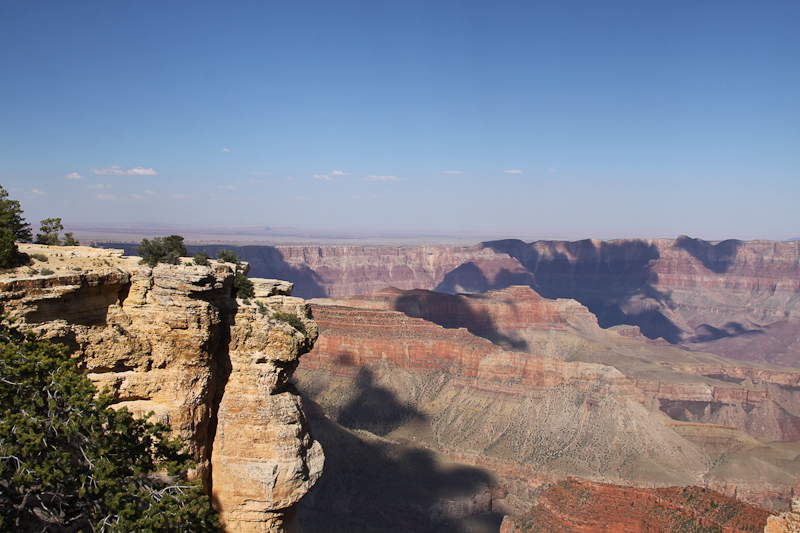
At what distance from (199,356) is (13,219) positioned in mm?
9089

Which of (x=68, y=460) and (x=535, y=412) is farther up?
(x=68, y=460)

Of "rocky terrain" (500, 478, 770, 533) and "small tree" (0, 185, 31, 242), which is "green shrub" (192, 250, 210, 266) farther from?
"rocky terrain" (500, 478, 770, 533)

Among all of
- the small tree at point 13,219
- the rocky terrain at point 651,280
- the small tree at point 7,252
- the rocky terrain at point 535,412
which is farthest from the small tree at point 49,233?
the rocky terrain at point 651,280

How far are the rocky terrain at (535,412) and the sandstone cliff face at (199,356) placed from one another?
3098cm

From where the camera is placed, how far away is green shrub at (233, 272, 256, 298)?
1739 cm

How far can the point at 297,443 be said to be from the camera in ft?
53.2

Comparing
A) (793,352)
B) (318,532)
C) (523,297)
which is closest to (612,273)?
(793,352)

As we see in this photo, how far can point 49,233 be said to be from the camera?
22703mm

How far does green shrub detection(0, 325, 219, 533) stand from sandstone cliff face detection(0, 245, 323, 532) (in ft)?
3.93

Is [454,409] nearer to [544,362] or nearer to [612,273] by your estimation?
[544,362]

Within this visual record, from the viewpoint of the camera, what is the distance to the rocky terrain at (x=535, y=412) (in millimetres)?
52969

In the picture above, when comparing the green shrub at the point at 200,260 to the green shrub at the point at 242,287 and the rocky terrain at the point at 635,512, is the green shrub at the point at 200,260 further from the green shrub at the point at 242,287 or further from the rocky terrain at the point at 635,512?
the rocky terrain at the point at 635,512

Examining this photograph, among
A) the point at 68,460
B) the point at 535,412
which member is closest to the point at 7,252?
the point at 68,460

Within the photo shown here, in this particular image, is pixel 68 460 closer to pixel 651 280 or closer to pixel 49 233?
pixel 49 233
